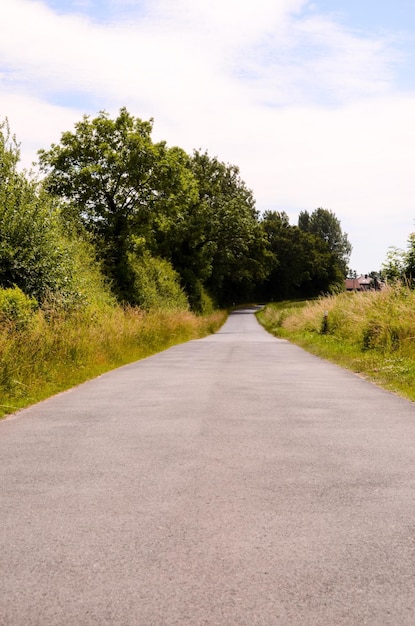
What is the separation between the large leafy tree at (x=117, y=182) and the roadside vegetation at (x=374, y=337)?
15.3 m

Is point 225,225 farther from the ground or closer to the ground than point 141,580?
farther from the ground

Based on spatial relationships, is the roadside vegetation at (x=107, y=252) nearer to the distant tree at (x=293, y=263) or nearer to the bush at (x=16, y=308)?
the bush at (x=16, y=308)

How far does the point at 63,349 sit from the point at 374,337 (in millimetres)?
11032

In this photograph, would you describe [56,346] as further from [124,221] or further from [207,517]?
[124,221]

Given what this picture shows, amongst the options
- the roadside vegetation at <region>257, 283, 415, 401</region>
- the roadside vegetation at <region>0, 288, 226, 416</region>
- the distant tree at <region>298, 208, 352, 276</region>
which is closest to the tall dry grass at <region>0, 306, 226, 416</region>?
the roadside vegetation at <region>0, 288, 226, 416</region>

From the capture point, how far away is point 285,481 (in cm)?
620

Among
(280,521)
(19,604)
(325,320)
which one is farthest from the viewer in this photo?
(325,320)

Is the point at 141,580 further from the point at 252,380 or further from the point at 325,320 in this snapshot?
the point at 325,320

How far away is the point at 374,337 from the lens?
2283cm

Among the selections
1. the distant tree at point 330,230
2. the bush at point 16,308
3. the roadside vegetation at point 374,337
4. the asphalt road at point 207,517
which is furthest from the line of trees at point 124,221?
the distant tree at point 330,230

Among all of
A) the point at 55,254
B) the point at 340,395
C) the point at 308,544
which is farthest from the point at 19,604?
the point at 55,254

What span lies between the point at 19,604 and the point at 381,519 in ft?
8.76

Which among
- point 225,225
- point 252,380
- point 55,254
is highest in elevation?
point 225,225

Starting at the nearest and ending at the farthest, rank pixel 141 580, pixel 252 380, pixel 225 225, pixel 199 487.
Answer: pixel 141 580 < pixel 199 487 < pixel 252 380 < pixel 225 225
